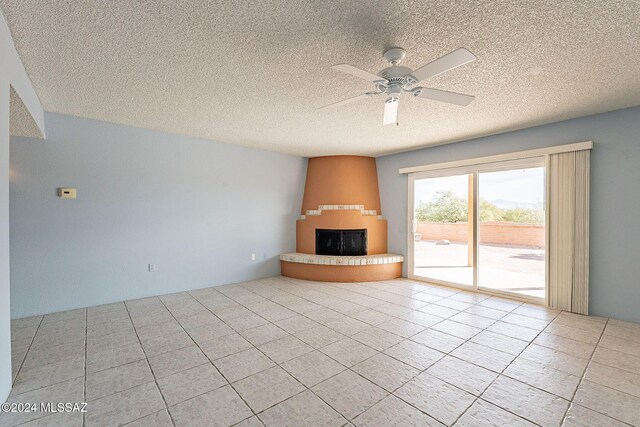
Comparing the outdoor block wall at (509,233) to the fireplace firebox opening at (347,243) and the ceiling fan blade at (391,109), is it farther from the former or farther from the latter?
the ceiling fan blade at (391,109)

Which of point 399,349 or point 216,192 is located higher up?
point 216,192

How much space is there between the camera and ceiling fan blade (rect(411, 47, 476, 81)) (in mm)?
1650

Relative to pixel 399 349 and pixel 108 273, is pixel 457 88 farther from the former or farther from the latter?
pixel 108 273

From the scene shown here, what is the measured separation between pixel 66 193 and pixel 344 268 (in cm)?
434

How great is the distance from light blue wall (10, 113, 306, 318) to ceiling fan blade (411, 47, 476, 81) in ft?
13.1

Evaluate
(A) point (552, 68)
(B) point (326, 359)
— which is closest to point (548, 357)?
(B) point (326, 359)

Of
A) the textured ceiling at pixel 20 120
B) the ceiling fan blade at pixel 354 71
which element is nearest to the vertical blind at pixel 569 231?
the ceiling fan blade at pixel 354 71

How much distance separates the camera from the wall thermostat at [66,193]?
3623mm

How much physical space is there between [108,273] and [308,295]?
2.92 m

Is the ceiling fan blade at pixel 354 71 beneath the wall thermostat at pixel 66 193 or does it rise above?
above

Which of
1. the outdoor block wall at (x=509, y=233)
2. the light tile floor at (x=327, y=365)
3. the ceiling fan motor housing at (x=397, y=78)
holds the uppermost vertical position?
the ceiling fan motor housing at (x=397, y=78)

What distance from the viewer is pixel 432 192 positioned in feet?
17.7

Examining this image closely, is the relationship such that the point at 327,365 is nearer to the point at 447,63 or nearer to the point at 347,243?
the point at 447,63

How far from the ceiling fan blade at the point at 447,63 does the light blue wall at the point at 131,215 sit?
4.00m
